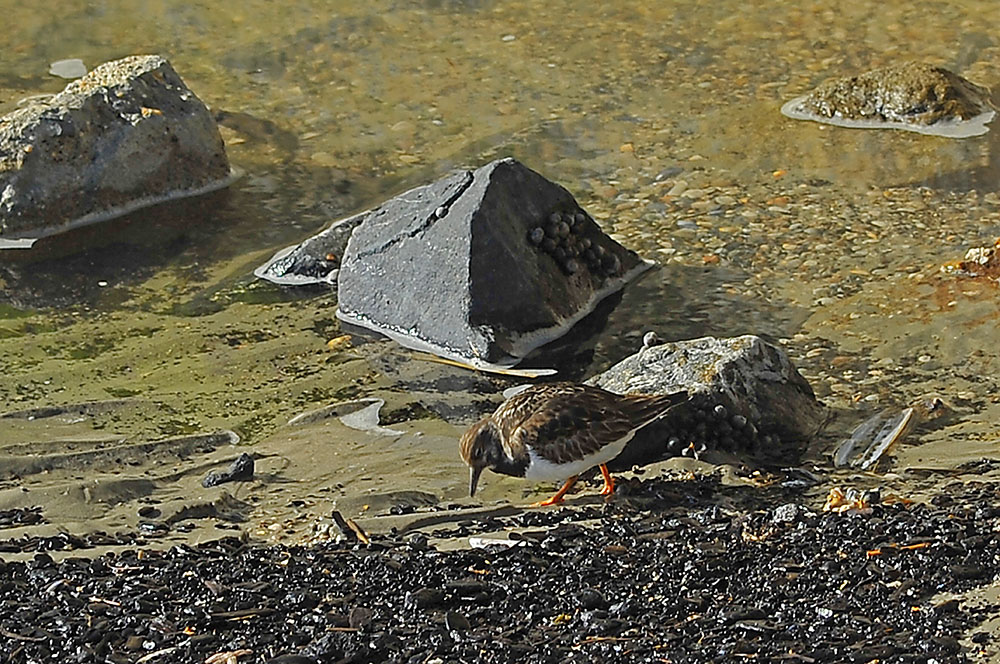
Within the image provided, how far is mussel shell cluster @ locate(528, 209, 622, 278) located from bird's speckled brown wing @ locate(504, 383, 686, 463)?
2273 millimetres

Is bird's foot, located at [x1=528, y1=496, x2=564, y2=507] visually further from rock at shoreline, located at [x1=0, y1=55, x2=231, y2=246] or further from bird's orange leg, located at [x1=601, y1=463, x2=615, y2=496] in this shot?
rock at shoreline, located at [x1=0, y1=55, x2=231, y2=246]

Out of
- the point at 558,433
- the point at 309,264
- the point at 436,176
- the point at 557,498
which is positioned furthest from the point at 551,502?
the point at 436,176

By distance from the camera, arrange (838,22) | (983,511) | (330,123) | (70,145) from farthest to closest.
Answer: (838,22) < (330,123) < (70,145) < (983,511)

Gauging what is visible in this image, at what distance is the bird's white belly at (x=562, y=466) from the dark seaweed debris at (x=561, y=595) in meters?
0.40

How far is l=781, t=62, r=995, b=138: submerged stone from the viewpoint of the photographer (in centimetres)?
1099

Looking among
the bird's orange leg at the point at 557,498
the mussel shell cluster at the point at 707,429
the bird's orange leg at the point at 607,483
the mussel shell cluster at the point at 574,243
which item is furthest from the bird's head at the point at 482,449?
the mussel shell cluster at the point at 574,243

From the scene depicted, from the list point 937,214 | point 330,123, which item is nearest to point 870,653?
point 937,214

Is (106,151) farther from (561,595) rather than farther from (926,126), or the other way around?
(561,595)

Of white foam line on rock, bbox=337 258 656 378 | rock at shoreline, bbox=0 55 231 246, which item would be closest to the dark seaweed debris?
white foam line on rock, bbox=337 258 656 378

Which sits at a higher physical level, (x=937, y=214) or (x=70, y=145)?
(x=70, y=145)

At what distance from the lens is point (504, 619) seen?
4.75 meters

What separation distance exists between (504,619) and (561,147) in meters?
6.57

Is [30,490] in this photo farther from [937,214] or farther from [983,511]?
[937,214]

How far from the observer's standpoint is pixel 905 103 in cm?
1109
